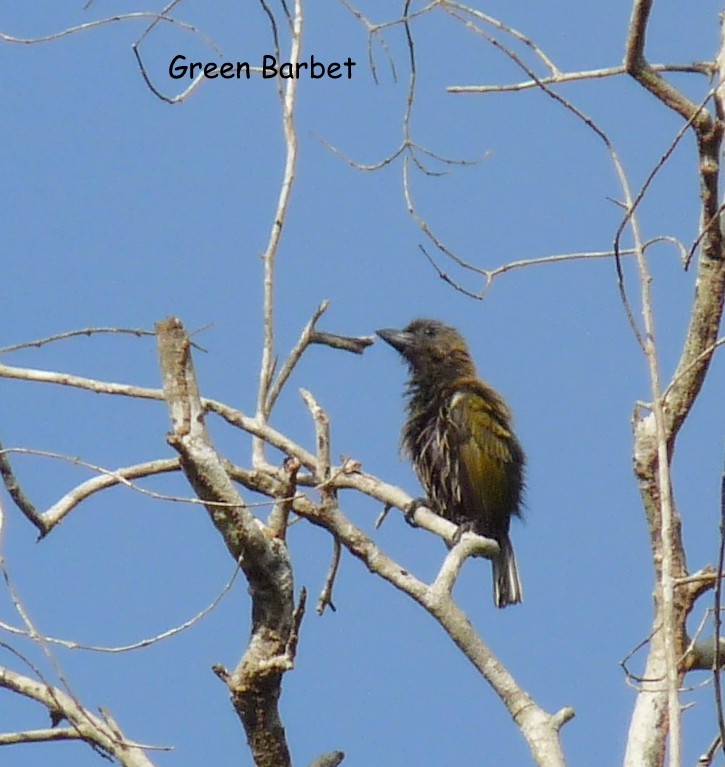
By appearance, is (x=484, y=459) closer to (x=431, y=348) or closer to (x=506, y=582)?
(x=506, y=582)

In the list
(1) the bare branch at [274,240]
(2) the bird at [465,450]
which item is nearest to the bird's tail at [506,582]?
(2) the bird at [465,450]

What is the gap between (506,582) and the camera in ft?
22.9

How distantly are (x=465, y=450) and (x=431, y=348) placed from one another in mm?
749

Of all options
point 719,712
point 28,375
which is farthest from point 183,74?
point 719,712

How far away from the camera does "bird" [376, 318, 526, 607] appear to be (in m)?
7.15

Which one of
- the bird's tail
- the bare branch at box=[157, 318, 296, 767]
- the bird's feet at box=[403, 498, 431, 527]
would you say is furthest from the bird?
the bare branch at box=[157, 318, 296, 767]

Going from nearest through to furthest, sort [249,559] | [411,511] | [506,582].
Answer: [249,559]
[411,511]
[506,582]

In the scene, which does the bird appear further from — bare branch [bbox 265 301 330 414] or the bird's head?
bare branch [bbox 265 301 330 414]

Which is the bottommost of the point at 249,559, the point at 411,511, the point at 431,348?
the point at 249,559

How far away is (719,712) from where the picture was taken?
2.81m

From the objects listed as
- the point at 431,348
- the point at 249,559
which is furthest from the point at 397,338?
the point at 249,559

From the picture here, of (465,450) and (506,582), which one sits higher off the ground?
(465,450)

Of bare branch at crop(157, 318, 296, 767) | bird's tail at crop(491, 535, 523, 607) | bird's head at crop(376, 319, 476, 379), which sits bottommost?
bare branch at crop(157, 318, 296, 767)

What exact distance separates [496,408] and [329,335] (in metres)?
2.35
